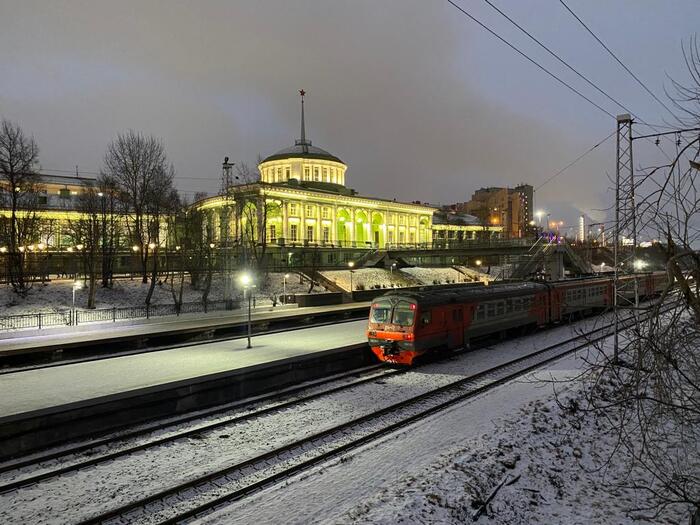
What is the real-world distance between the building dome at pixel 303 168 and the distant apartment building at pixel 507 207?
6579 cm

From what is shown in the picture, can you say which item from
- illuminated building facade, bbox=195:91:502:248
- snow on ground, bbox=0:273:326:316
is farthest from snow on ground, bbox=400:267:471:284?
snow on ground, bbox=0:273:326:316

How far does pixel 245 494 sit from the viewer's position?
8.44 m

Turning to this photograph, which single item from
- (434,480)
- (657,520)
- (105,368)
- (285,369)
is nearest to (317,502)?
(434,480)

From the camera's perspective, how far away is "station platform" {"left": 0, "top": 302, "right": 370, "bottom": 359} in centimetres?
2013

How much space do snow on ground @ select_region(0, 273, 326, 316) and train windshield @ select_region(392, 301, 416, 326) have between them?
2613cm

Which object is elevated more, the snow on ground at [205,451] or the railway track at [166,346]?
the railway track at [166,346]

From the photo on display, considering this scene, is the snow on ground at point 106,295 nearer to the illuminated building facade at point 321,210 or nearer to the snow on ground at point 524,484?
the illuminated building facade at point 321,210

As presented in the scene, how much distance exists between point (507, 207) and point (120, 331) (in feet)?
512

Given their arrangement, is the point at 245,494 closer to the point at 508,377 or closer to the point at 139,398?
the point at 139,398

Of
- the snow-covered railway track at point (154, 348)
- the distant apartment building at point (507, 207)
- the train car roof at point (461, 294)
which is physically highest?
the distant apartment building at point (507, 207)

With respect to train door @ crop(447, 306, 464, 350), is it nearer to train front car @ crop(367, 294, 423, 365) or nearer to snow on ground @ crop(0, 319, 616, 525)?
snow on ground @ crop(0, 319, 616, 525)

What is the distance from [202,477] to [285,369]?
7.21 m

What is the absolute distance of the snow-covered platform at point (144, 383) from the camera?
10984 millimetres

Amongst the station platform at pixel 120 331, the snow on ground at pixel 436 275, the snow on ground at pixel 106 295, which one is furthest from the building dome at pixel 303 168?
the station platform at pixel 120 331
